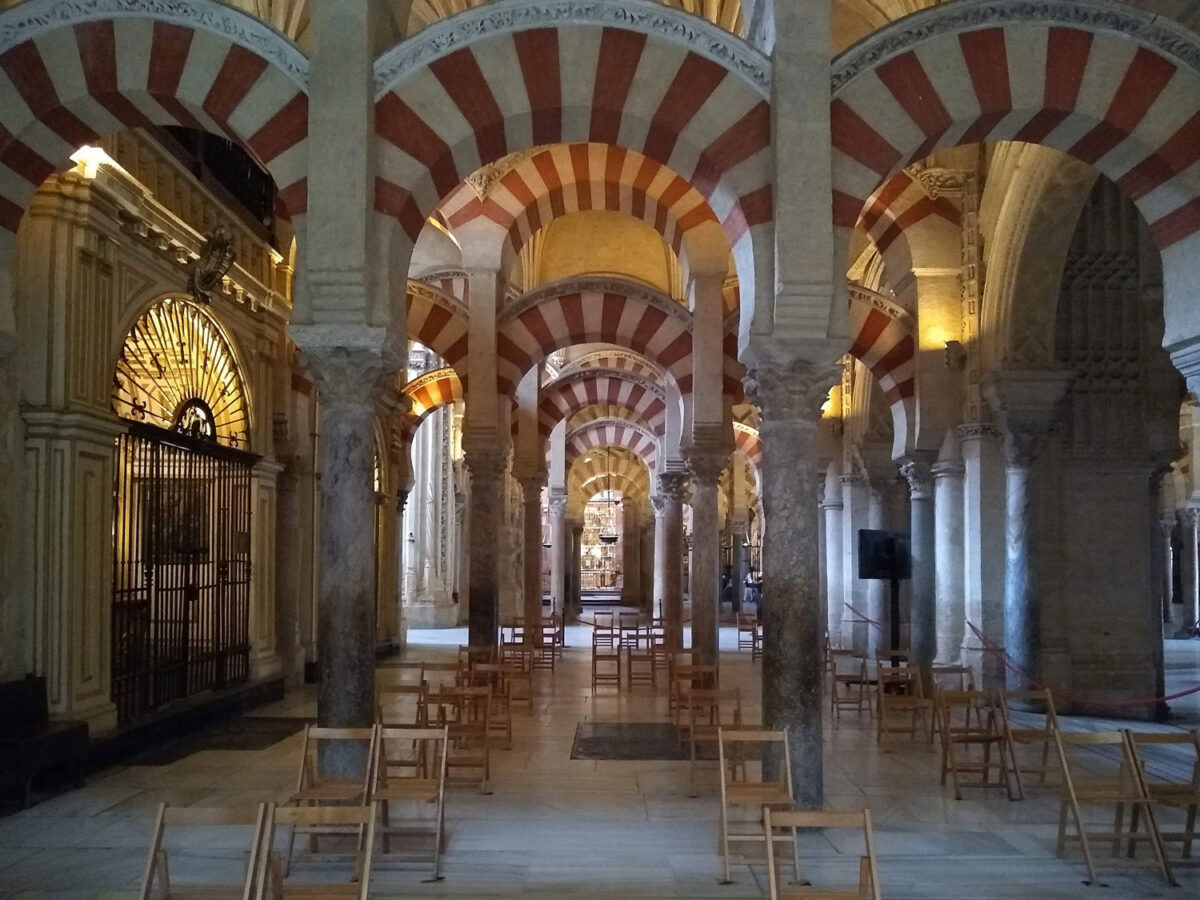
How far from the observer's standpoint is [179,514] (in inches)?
344

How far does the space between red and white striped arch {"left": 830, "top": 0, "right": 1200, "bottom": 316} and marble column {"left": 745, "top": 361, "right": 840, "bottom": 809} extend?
3.10ft

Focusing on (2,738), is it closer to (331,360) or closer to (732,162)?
(331,360)

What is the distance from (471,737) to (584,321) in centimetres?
626

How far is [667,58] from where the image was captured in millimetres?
5828

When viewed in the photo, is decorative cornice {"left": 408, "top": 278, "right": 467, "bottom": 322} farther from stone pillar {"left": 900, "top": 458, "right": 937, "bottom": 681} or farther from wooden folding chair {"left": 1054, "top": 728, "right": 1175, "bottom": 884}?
wooden folding chair {"left": 1054, "top": 728, "right": 1175, "bottom": 884}

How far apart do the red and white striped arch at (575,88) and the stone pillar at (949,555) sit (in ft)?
17.2

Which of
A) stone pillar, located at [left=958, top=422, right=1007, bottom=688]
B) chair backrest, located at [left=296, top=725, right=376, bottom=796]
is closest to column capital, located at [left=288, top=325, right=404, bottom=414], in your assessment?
chair backrest, located at [left=296, top=725, right=376, bottom=796]

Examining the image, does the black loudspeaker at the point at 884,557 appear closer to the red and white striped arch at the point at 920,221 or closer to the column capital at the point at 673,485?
the red and white striped arch at the point at 920,221

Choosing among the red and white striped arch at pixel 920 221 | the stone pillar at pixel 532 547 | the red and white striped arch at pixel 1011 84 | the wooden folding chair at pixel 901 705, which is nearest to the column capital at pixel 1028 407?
the red and white striped arch at pixel 920 221

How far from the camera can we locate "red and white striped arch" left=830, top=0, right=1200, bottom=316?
18.6 feet

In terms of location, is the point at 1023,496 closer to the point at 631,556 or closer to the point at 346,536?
the point at 346,536

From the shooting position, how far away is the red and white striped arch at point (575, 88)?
5742mm

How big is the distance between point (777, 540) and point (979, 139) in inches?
103

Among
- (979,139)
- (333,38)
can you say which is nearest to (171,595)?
(333,38)
